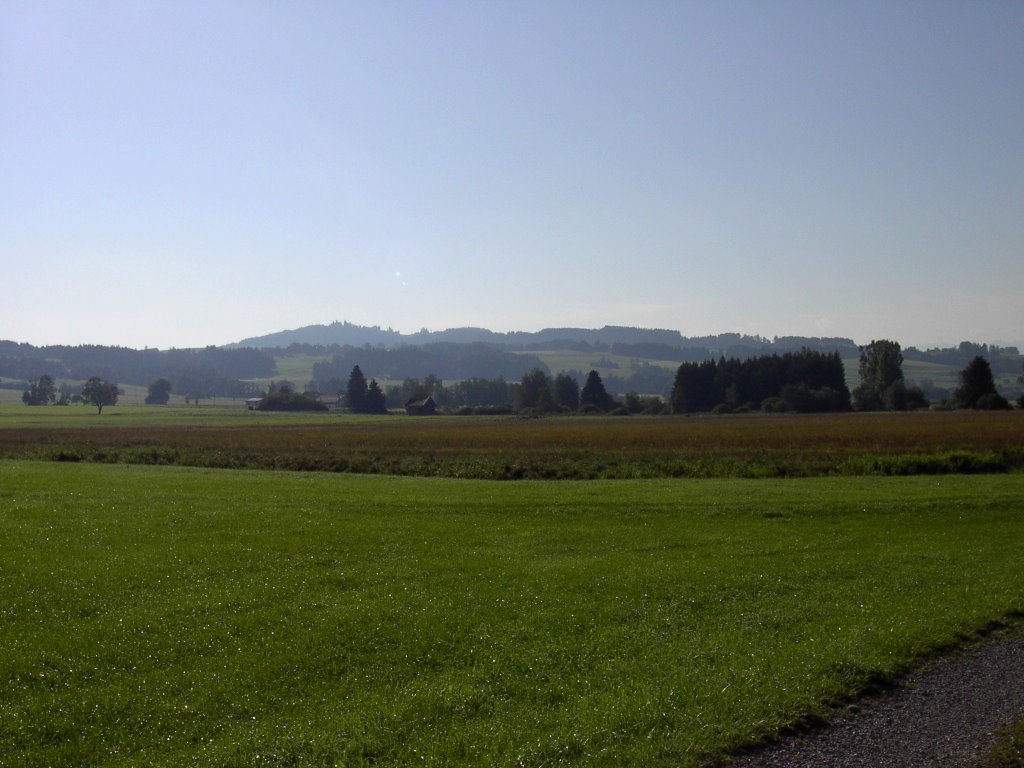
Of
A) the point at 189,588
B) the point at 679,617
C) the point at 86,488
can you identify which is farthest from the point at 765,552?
the point at 86,488

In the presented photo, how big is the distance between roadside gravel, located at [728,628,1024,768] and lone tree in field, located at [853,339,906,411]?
4878 inches

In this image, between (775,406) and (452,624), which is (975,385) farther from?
(452,624)

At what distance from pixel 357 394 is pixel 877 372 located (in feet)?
297

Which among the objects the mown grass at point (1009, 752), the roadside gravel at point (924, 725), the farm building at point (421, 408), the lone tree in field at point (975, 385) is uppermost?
the lone tree in field at point (975, 385)

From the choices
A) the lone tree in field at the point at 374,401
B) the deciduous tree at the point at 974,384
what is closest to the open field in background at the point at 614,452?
the deciduous tree at the point at 974,384

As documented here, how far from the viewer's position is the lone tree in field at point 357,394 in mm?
155913

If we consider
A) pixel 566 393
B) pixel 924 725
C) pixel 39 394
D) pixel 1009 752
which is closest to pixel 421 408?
pixel 566 393

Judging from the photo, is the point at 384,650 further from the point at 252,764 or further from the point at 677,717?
the point at 677,717

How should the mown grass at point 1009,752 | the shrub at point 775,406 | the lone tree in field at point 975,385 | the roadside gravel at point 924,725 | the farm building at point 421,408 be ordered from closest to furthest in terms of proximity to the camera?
the mown grass at point 1009,752
the roadside gravel at point 924,725
the lone tree in field at point 975,385
the shrub at point 775,406
the farm building at point 421,408

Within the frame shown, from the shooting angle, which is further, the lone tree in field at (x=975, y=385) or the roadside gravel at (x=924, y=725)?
the lone tree in field at (x=975, y=385)

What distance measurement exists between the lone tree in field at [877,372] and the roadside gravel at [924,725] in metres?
124

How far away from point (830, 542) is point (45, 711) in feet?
52.0

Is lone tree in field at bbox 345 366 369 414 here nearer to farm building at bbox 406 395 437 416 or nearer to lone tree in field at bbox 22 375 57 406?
farm building at bbox 406 395 437 416

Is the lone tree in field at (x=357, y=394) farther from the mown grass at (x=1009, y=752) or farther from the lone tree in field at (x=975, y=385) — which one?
the mown grass at (x=1009, y=752)
